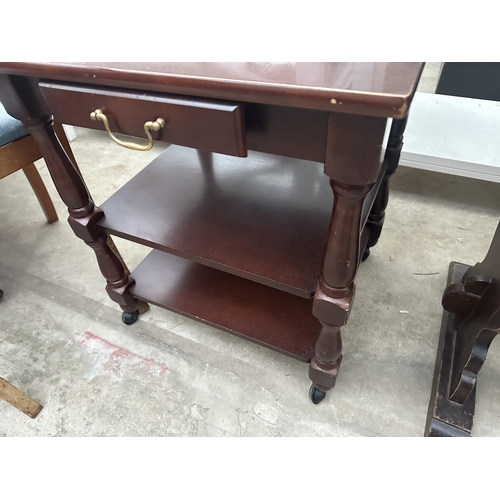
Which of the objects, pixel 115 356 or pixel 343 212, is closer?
pixel 343 212

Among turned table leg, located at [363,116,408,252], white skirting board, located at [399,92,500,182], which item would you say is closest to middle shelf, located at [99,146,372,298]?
turned table leg, located at [363,116,408,252]

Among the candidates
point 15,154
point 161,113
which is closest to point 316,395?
point 161,113

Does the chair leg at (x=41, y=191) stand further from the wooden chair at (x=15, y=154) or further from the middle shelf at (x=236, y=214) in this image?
the middle shelf at (x=236, y=214)

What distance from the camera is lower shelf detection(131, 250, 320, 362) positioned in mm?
890

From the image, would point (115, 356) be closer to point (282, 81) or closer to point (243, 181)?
point (243, 181)

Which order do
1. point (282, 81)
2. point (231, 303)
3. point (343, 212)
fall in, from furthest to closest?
1. point (231, 303)
2. point (343, 212)
3. point (282, 81)

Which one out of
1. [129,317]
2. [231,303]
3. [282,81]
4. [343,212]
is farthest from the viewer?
[129,317]

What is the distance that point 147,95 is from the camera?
0.53m

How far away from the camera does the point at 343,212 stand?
1.75 feet

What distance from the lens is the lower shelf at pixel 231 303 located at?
35.0 inches

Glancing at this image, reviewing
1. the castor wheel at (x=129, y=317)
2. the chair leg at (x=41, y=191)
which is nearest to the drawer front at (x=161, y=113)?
the castor wheel at (x=129, y=317)

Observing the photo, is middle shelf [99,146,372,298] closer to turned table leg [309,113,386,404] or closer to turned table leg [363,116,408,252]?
turned table leg [309,113,386,404]

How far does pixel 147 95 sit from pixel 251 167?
1.54 feet

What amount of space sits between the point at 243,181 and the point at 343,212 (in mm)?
447
